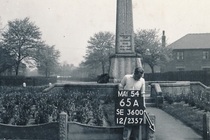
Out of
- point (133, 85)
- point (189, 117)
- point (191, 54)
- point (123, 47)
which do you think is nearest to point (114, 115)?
point (133, 85)

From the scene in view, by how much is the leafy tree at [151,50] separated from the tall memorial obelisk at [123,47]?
101 ft

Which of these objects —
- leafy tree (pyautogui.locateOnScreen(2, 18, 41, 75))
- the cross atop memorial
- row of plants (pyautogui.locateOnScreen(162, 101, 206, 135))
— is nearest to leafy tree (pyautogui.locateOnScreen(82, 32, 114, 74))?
leafy tree (pyautogui.locateOnScreen(2, 18, 41, 75))

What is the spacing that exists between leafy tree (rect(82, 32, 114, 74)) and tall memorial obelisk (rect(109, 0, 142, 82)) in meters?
42.4

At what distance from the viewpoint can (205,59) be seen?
53.6 m

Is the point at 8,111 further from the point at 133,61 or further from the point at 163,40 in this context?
the point at 163,40

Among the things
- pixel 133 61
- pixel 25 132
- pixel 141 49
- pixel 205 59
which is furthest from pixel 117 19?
pixel 205 59

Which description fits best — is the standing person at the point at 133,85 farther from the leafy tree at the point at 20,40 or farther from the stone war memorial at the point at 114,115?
the leafy tree at the point at 20,40

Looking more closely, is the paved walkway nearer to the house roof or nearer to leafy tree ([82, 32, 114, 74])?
the house roof

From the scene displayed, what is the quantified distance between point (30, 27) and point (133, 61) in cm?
3279

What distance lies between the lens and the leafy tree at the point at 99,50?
65.2 meters

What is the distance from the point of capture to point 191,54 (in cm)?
5416

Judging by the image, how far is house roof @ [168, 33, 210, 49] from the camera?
178ft

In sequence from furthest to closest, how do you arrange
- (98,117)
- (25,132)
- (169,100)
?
1. (169,100)
2. (98,117)
3. (25,132)

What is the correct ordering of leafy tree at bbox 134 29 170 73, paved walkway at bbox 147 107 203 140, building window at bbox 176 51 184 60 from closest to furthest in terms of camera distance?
paved walkway at bbox 147 107 203 140 → leafy tree at bbox 134 29 170 73 → building window at bbox 176 51 184 60
